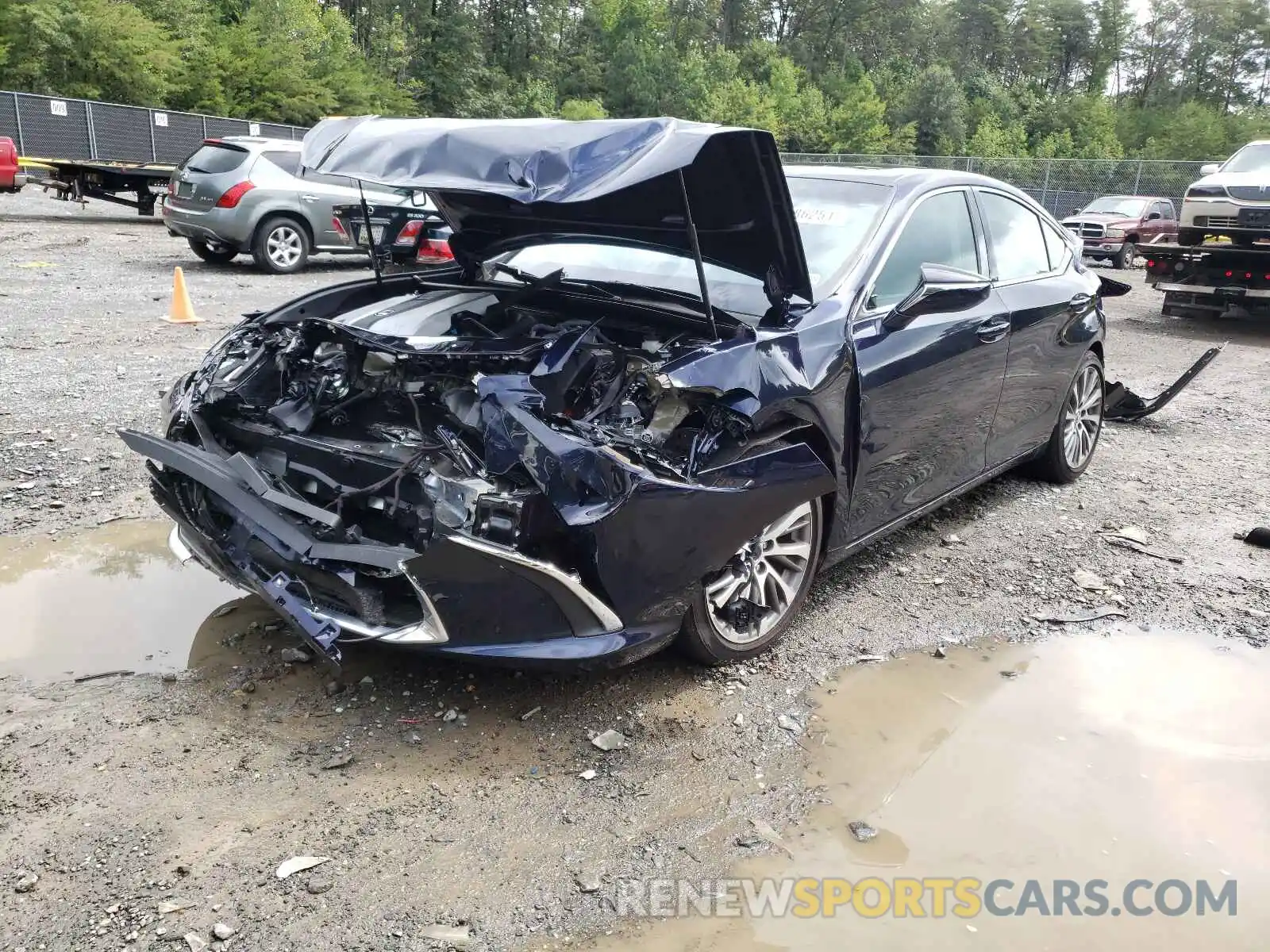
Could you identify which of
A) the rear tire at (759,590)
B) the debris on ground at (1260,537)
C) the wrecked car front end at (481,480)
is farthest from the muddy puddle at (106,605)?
the debris on ground at (1260,537)

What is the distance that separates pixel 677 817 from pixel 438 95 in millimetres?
52466

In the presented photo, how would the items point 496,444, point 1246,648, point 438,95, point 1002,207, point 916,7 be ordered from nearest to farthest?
point 496,444, point 1246,648, point 1002,207, point 438,95, point 916,7

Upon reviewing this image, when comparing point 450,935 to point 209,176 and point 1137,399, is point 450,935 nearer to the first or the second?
point 1137,399

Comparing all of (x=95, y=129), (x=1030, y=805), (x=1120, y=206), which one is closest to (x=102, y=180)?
(x=95, y=129)

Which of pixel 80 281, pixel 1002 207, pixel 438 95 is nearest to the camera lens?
pixel 1002 207

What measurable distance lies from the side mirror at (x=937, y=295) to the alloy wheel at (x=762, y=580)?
0.90 metres

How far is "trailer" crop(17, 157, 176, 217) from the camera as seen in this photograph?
1661 centimetres

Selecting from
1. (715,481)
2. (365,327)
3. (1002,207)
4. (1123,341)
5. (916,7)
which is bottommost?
(1123,341)

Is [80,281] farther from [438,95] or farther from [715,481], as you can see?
[438,95]

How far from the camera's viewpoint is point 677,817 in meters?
2.82

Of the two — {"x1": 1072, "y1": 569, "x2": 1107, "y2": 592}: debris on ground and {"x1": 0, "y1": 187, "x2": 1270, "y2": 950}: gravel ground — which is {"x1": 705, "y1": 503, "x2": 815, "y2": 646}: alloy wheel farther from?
{"x1": 1072, "y1": 569, "x2": 1107, "y2": 592}: debris on ground

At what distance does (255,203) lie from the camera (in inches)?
484

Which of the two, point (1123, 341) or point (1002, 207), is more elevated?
point (1002, 207)

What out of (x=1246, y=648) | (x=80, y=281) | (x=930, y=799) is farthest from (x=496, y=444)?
(x=80, y=281)
